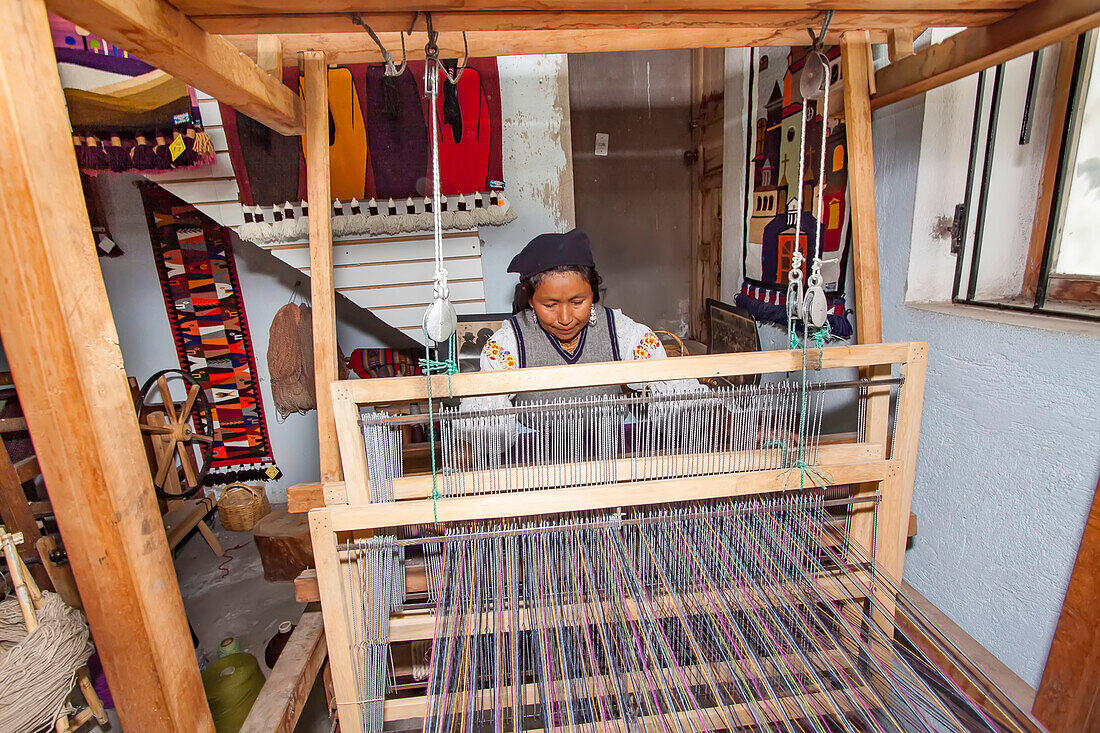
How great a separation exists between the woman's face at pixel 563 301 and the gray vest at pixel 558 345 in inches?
2.2

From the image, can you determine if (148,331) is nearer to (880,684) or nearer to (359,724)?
(359,724)

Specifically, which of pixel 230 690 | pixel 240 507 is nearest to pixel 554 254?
pixel 230 690

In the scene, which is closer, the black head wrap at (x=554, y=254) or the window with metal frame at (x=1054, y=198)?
the window with metal frame at (x=1054, y=198)

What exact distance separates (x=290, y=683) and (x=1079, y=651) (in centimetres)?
160

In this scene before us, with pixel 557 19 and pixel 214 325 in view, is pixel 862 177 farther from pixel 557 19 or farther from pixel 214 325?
pixel 214 325

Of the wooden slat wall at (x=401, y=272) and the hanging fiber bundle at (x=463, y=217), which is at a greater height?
the hanging fiber bundle at (x=463, y=217)

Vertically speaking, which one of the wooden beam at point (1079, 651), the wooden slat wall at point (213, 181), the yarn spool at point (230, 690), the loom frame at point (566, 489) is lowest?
the yarn spool at point (230, 690)

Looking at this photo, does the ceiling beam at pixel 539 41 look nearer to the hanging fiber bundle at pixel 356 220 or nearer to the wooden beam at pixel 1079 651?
the hanging fiber bundle at pixel 356 220

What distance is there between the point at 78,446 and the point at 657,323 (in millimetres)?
4142

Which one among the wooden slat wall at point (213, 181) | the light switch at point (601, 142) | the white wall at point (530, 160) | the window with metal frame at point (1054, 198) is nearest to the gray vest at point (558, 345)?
the window with metal frame at point (1054, 198)

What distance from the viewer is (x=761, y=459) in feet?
3.85

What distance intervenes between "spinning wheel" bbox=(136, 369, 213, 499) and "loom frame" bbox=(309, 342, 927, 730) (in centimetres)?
203

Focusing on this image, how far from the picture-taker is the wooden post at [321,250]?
1209 mm

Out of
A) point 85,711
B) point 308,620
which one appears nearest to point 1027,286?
point 308,620
